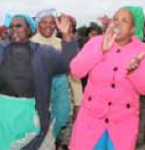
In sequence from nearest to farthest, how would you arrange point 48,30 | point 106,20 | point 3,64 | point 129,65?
point 129,65 < point 3,64 < point 106,20 < point 48,30

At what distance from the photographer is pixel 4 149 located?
248 inches

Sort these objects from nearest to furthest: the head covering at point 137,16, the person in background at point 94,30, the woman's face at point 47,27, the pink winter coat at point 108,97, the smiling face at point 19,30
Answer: the pink winter coat at point 108,97 < the head covering at point 137,16 < the smiling face at point 19,30 < the woman's face at point 47,27 < the person in background at point 94,30

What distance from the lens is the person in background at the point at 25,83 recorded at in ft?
20.5

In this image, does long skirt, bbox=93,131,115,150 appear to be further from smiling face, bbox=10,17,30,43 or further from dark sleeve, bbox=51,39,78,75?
smiling face, bbox=10,17,30,43

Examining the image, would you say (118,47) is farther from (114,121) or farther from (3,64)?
(3,64)

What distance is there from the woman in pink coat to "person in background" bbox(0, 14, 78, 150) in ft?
1.23

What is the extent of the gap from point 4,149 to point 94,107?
0.95 meters

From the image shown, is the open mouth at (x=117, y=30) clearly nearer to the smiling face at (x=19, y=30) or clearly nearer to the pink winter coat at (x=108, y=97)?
the pink winter coat at (x=108, y=97)

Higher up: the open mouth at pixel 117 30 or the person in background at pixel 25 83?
the open mouth at pixel 117 30

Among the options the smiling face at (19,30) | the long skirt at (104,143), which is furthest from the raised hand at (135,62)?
the smiling face at (19,30)

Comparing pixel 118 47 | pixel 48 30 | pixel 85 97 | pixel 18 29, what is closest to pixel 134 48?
pixel 118 47

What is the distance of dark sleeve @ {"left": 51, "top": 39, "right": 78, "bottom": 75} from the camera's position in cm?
648

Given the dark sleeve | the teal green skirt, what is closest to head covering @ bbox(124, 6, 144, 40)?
the dark sleeve

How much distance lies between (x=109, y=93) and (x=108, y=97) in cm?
4
